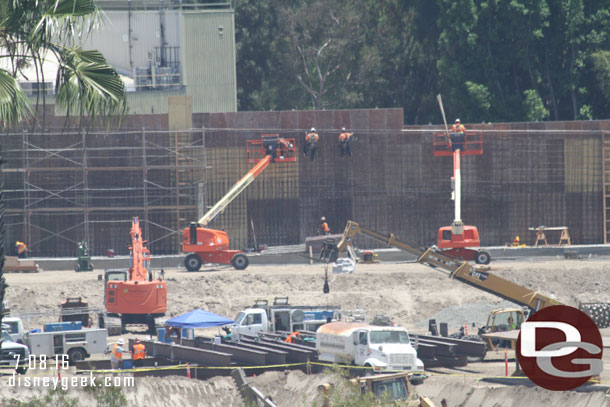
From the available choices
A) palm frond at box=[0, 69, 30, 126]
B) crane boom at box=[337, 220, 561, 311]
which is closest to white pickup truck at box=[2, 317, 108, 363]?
crane boom at box=[337, 220, 561, 311]

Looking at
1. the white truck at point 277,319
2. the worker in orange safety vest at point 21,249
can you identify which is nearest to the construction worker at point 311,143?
the worker in orange safety vest at point 21,249

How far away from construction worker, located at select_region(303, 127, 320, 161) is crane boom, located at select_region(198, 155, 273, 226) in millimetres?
2391

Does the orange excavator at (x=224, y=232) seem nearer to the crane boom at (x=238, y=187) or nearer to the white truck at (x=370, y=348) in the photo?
the crane boom at (x=238, y=187)

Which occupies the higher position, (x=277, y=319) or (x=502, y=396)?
(x=277, y=319)

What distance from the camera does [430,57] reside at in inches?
2997

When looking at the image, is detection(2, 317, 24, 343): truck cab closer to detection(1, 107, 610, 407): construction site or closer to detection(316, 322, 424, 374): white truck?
detection(1, 107, 610, 407): construction site

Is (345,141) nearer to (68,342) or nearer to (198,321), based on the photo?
(198,321)

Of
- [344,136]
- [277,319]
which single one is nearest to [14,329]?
[277,319]

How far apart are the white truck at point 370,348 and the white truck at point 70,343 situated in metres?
7.32

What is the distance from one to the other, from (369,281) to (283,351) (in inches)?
653

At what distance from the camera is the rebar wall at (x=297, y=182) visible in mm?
53281

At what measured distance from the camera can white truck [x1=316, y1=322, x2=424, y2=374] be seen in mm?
26266

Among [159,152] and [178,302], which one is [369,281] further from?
[159,152]

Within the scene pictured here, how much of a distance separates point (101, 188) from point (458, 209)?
19101mm
